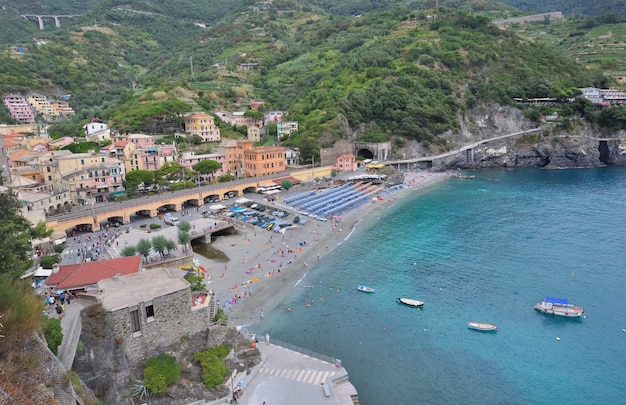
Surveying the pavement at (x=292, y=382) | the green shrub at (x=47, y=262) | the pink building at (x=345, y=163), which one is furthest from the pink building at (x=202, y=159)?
the pavement at (x=292, y=382)

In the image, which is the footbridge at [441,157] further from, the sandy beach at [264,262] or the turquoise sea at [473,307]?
the sandy beach at [264,262]

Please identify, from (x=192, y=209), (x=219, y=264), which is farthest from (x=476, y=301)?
(x=192, y=209)

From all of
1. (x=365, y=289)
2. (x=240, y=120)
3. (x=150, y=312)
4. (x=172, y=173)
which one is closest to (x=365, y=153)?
(x=240, y=120)

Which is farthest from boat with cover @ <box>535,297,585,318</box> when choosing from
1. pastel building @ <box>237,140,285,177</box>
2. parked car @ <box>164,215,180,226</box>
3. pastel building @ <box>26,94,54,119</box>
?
pastel building @ <box>26,94,54,119</box>

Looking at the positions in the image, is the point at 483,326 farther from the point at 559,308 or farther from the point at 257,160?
the point at 257,160

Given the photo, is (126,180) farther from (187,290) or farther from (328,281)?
(187,290)

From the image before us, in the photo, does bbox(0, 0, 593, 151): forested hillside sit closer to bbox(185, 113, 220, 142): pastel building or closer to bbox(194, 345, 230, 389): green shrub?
bbox(185, 113, 220, 142): pastel building
